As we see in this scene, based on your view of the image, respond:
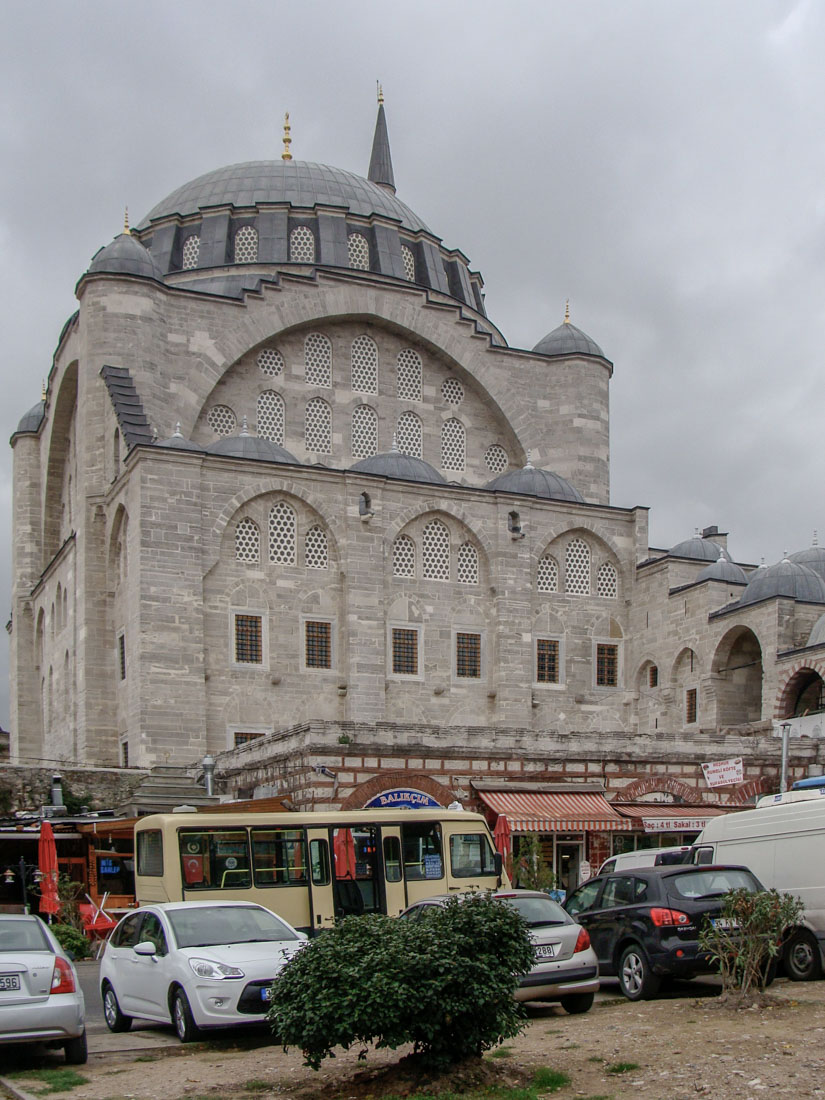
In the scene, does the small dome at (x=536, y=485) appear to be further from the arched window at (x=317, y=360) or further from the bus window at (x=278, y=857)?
the bus window at (x=278, y=857)

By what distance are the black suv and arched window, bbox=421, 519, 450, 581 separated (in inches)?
843

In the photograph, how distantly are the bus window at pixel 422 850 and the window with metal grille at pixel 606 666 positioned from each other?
19791 mm

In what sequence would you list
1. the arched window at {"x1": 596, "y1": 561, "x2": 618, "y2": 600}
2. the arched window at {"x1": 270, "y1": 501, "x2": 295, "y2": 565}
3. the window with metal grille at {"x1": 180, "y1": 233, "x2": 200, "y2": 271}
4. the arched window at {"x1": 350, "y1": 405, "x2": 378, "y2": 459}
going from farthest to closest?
1. the window with metal grille at {"x1": 180, "y1": 233, "x2": 200, "y2": 271}
2. the arched window at {"x1": 350, "y1": 405, "x2": 378, "y2": 459}
3. the arched window at {"x1": 596, "y1": 561, "x2": 618, "y2": 600}
4. the arched window at {"x1": 270, "y1": 501, "x2": 295, "y2": 565}

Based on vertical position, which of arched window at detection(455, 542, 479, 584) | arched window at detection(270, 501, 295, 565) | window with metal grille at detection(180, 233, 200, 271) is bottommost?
arched window at detection(455, 542, 479, 584)

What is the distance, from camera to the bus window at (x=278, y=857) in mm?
15664

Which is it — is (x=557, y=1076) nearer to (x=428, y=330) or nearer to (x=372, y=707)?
(x=372, y=707)

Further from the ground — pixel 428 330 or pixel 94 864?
pixel 428 330

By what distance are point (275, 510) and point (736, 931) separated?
23027 millimetres

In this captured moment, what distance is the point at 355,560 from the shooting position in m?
33.2

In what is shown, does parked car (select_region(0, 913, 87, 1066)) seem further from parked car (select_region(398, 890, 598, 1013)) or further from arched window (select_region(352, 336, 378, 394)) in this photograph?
arched window (select_region(352, 336, 378, 394))

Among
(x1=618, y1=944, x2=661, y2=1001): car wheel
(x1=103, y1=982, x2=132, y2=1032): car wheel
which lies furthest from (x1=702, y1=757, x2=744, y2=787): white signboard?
(x1=103, y1=982, x2=132, y2=1032): car wheel

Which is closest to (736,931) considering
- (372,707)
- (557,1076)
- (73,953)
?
(557,1076)

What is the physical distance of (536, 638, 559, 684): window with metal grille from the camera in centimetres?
3509

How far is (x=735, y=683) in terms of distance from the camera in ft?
116
